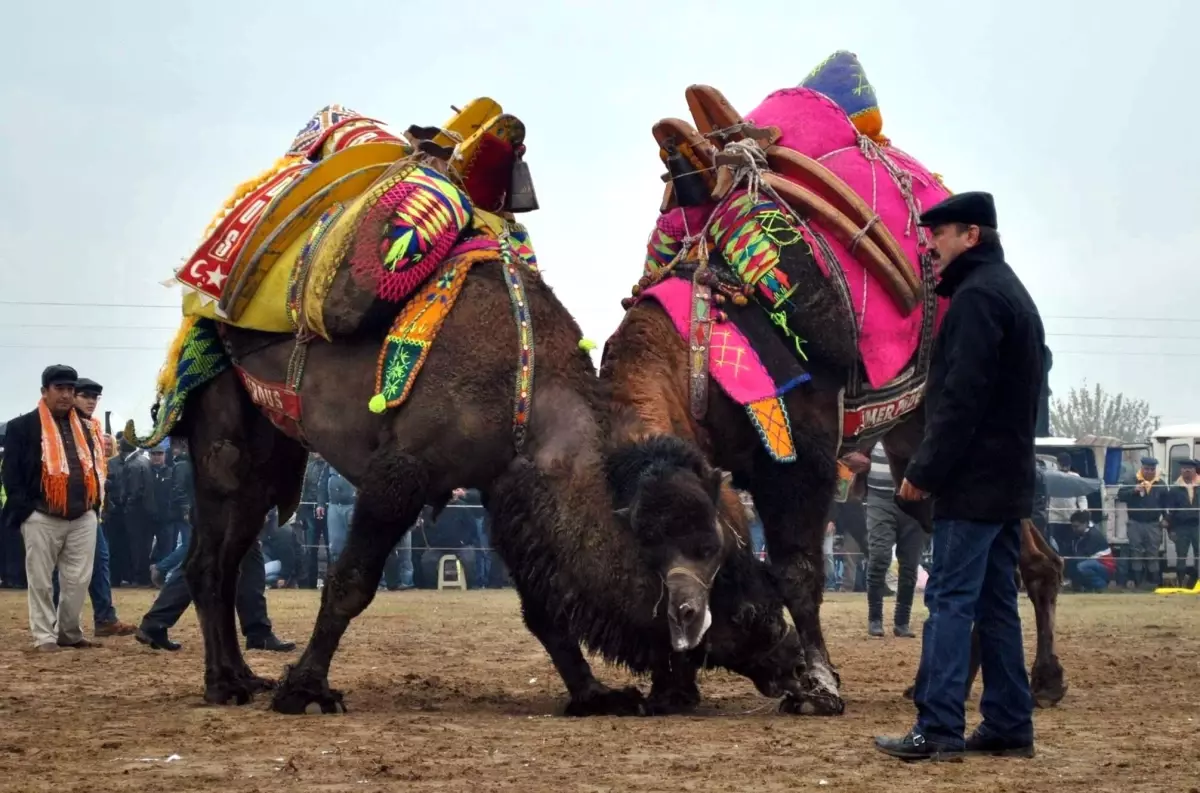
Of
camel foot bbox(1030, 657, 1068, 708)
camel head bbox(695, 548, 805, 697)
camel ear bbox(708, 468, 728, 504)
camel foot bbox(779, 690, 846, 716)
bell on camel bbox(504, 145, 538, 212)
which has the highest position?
bell on camel bbox(504, 145, 538, 212)

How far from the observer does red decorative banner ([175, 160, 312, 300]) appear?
29.4 feet

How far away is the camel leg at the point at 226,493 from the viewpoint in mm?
9250

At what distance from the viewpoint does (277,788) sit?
552 cm

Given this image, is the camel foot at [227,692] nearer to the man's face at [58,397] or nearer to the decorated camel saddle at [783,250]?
the decorated camel saddle at [783,250]

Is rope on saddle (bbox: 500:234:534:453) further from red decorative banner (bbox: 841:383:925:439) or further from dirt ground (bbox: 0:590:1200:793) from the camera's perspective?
red decorative banner (bbox: 841:383:925:439)

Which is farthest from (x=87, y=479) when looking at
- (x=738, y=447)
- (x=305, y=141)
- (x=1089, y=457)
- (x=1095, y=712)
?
(x=1089, y=457)

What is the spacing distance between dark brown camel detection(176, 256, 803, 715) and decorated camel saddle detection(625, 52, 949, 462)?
71 cm

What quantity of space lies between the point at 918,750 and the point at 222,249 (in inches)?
187

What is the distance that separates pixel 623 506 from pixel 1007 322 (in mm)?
2005

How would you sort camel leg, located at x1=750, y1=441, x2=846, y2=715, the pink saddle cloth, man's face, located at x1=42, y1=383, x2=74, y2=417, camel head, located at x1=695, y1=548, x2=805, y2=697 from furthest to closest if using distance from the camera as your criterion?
man's face, located at x1=42, y1=383, x2=74, y2=417 → the pink saddle cloth → camel leg, located at x1=750, y1=441, x2=846, y2=715 → camel head, located at x1=695, y1=548, x2=805, y2=697

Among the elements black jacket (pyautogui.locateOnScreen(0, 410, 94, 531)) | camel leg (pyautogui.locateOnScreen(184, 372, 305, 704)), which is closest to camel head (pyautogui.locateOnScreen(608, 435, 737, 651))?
camel leg (pyautogui.locateOnScreen(184, 372, 305, 704))

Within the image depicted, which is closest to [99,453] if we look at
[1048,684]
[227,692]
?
[227,692]

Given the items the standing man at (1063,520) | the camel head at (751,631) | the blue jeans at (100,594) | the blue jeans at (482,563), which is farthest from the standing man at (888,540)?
the blue jeans at (482,563)

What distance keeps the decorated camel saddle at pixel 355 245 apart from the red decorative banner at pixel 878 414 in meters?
1.86
